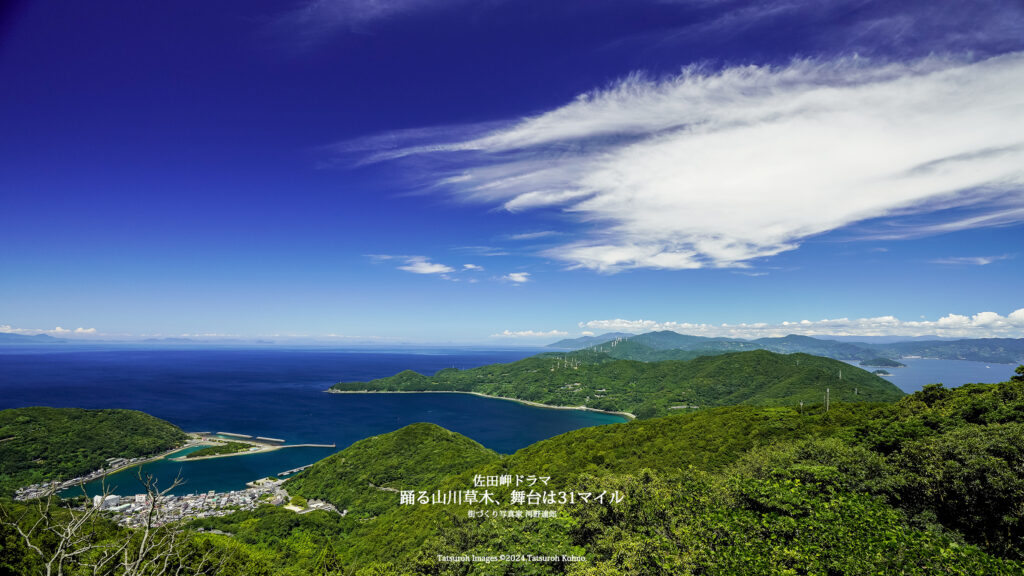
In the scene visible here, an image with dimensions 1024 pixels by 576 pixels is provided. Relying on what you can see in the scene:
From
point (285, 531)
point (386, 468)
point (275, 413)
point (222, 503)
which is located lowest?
point (275, 413)

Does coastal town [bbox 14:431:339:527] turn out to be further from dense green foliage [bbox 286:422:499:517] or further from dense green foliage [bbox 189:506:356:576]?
dense green foliage [bbox 189:506:356:576]

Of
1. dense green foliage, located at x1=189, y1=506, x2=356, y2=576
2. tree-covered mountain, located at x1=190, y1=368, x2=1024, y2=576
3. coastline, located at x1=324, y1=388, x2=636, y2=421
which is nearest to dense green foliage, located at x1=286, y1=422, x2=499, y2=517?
dense green foliage, located at x1=189, y1=506, x2=356, y2=576

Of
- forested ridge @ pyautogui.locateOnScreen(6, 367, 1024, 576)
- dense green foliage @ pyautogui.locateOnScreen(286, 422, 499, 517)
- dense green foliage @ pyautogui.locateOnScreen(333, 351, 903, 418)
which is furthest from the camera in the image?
dense green foliage @ pyautogui.locateOnScreen(333, 351, 903, 418)

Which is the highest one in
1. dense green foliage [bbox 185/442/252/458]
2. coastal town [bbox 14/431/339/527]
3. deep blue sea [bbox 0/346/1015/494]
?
coastal town [bbox 14/431/339/527]

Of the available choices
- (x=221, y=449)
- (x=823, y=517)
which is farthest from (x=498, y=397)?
(x=823, y=517)

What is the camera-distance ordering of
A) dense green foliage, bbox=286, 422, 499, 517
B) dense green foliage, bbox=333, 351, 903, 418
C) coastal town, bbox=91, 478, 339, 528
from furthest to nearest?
dense green foliage, bbox=333, 351, 903, 418
dense green foliage, bbox=286, 422, 499, 517
coastal town, bbox=91, 478, 339, 528

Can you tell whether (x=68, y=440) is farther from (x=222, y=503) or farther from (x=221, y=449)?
(x=222, y=503)
